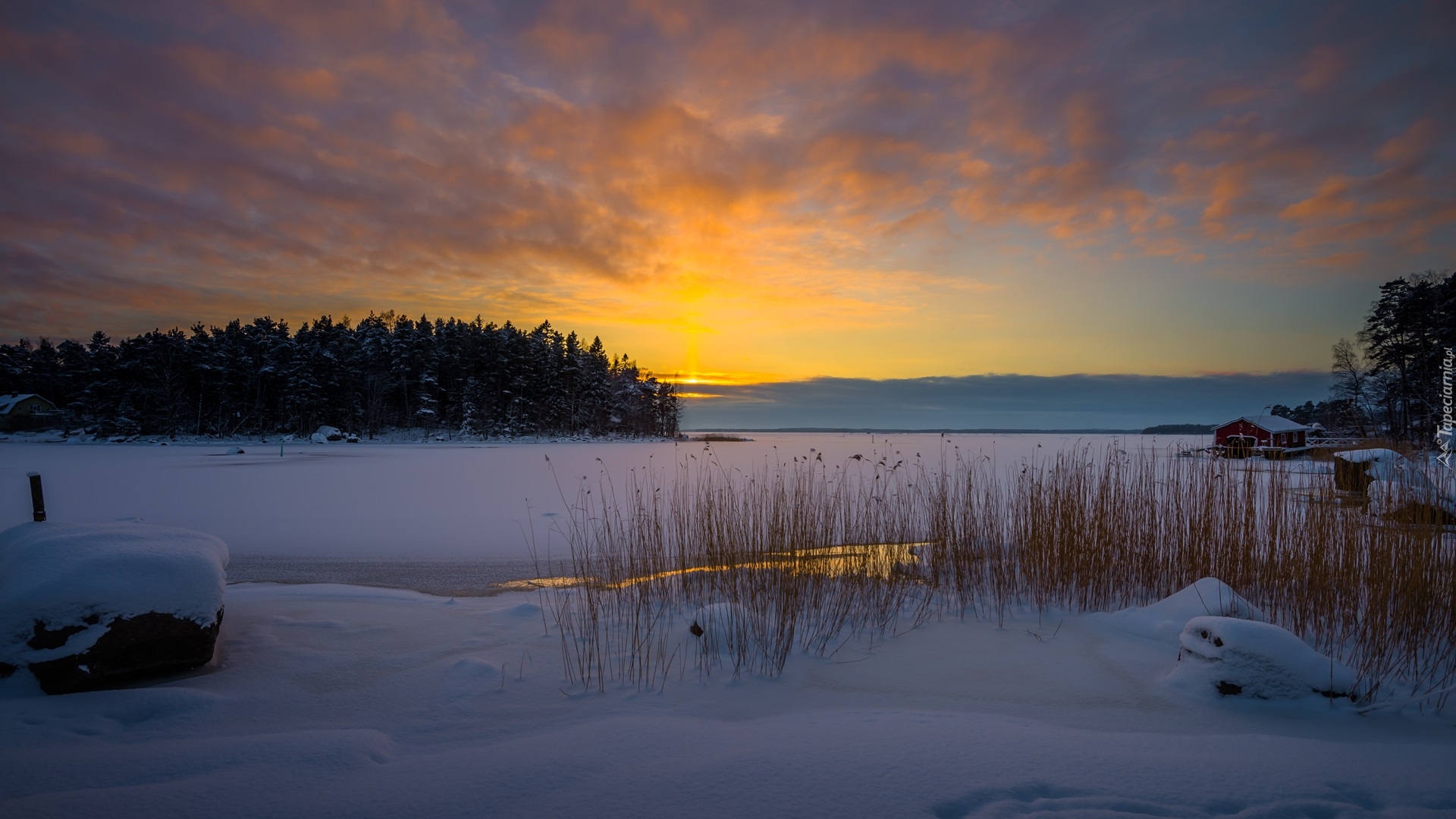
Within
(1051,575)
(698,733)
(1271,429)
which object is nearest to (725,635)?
(698,733)

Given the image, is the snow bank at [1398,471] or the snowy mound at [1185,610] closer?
the snowy mound at [1185,610]

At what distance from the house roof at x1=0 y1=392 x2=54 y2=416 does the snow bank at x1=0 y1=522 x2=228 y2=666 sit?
2294 inches

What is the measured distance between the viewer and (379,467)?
18109 millimetres

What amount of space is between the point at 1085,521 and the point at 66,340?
69.8 meters

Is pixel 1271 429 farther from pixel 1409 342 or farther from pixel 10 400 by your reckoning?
pixel 10 400

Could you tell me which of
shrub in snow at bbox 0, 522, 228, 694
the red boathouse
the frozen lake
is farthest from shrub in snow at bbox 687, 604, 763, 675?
the red boathouse

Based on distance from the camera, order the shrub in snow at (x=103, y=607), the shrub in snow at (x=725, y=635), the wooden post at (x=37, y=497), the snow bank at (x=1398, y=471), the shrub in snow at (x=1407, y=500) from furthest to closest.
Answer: the wooden post at (x=37, y=497), the snow bank at (x=1398, y=471), the shrub in snow at (x=1407, y=500), the shrub in snow at (x=725, y=635), the shrub in snow at (x=103, y=607)

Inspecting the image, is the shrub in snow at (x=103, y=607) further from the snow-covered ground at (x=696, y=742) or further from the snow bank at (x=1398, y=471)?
the snow bank at (x=1398, y=471)

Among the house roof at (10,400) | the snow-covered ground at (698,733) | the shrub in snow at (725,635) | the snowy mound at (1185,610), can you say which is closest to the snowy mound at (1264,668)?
A: the snow-covered ground at (698,733)

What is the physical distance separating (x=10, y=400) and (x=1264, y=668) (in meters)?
68.3

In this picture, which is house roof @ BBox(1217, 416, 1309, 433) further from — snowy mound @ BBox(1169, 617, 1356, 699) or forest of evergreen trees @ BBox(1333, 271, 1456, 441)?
snowy mound @ BBox(1169, 617, 1356, 699)

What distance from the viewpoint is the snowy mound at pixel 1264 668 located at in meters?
2.84

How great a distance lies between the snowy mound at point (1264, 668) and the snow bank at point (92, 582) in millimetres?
5153

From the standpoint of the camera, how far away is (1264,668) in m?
2.85
